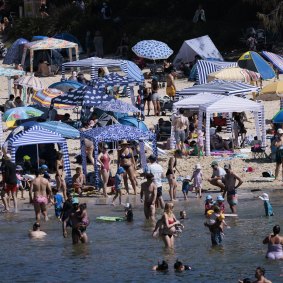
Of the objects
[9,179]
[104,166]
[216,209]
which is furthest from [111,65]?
[216,209]

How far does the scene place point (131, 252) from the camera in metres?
28.9

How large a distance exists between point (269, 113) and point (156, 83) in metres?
3.85

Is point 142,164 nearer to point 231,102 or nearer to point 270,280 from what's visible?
point 231,102

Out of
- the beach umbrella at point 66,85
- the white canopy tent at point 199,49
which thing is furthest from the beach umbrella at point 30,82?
the white canopy tent at point 199,49

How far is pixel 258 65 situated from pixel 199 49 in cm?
414

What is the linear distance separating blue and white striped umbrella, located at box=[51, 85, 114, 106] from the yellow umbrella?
15.9 ft

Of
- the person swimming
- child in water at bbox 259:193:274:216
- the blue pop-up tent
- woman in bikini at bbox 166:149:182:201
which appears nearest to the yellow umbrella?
the blue pop-up tent

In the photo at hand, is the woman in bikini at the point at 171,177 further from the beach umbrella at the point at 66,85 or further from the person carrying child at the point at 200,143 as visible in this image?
the beach umbrella at the point at 66,85

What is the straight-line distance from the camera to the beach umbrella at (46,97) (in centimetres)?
4241

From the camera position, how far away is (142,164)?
36.8 m

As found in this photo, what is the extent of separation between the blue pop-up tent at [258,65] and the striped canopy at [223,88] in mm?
5463

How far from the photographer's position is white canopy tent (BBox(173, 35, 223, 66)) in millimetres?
50469

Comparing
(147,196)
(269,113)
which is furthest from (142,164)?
(269,113)

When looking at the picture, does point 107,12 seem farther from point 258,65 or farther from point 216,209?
point 216,209
